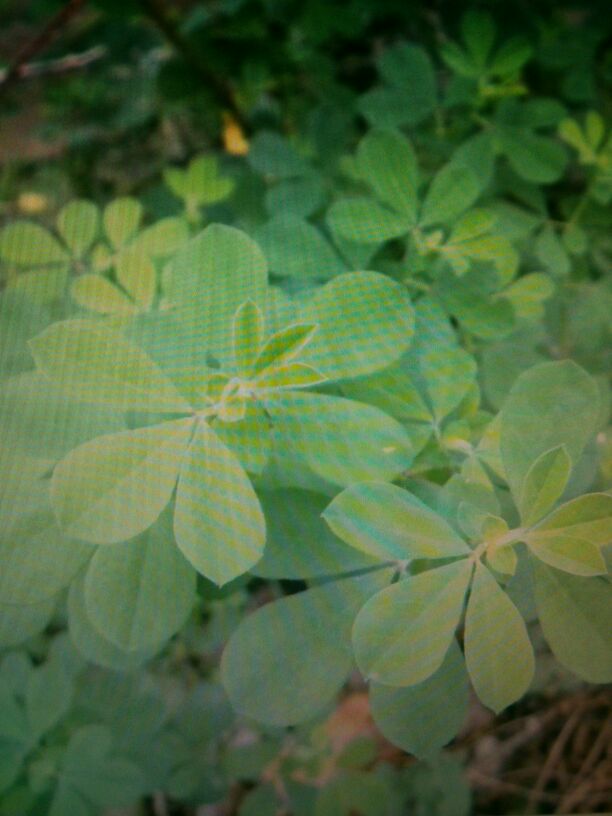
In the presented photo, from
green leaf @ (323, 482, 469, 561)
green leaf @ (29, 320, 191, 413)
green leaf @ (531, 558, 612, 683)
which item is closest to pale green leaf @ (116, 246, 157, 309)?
green leaf @ (29, 320, 191, 413)

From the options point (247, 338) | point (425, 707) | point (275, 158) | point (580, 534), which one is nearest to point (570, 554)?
point (580, 534)

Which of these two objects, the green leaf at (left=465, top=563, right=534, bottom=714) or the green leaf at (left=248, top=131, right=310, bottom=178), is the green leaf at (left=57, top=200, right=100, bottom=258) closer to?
the green leaf at (left=248, top=131, right=310, bottom=178)

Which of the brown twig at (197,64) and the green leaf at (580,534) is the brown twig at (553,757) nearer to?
the green leaf at (580,534)

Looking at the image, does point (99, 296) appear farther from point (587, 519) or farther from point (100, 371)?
point (587, 519)

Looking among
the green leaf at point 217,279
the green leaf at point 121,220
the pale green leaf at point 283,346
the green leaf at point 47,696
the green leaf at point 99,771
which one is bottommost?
the green leaf at point 99,771

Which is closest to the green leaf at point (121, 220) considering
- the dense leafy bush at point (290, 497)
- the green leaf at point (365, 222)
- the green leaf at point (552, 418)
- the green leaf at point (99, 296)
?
the dense leafy bush at point (290, 497)
